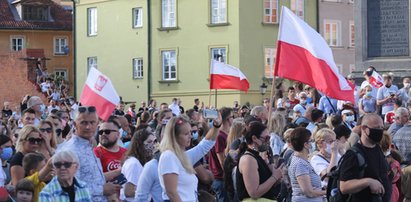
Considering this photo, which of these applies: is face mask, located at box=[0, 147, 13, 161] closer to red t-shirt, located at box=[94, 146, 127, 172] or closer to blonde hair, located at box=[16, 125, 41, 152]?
blonde hair, located at box=[16, 125, 41, 152]

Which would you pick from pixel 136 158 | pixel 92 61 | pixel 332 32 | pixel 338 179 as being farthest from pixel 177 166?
pixel 92 61

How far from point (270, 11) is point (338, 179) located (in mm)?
45454

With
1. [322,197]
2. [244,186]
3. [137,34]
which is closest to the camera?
[244,186]

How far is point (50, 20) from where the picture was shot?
80375 millimetres

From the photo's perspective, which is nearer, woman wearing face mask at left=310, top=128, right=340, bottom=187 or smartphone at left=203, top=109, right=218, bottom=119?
smartphone at left=203, top=109, right=218, bottom=119

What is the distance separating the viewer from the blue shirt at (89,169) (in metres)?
11.0

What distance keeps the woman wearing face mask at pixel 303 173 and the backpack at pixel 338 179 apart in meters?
0.63

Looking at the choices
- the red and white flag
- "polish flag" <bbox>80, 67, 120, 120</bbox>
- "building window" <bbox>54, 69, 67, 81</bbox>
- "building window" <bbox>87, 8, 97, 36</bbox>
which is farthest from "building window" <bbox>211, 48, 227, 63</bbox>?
"polish flag" <bbox>80, 67, 120, 120</bbox>

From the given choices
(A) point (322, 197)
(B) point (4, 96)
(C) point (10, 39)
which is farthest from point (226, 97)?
(A) point (322, 197)

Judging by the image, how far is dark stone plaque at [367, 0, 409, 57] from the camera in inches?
1139

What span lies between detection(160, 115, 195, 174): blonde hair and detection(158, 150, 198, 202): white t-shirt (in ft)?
0.15

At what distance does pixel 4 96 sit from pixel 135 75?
827cm

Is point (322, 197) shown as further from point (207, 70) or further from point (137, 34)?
point (137, 34)

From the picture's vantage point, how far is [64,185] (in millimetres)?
9953
